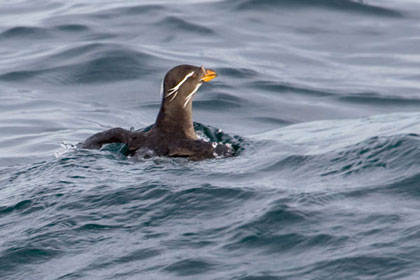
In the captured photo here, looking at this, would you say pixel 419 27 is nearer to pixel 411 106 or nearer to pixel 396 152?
pixel 411 106

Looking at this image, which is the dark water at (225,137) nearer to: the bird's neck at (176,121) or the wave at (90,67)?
the wave at (90,67)

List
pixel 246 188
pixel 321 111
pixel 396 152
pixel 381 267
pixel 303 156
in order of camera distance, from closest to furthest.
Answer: pixel 381 267 < pixel 246 188 < pixel 396 152 < pixel 303 156 < pixel 321 111

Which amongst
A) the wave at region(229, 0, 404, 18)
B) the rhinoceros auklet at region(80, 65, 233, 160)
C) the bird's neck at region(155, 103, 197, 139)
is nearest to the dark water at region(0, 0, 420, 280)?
the wave at region(229, 0, 404, 18)

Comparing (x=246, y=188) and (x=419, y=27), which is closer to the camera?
(x=246, y=188)

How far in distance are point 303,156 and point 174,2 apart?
1051 cm

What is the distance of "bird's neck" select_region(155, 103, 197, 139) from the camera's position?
929 cm

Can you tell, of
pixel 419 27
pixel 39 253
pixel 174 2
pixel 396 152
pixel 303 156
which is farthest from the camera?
pixel 174 2

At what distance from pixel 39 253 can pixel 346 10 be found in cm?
1288

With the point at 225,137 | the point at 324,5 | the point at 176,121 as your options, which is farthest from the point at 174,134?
the point at 324,5

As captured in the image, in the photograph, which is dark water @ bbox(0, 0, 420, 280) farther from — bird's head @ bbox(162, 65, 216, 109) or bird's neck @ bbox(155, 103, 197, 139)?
bird's head @ bbox(162, 65, 216, 109)

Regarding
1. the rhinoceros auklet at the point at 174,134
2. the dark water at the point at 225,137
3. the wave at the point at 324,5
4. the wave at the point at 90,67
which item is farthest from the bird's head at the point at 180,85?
the wave at the point at 324,5

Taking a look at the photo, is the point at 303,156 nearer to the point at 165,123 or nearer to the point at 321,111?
the point at 165,123

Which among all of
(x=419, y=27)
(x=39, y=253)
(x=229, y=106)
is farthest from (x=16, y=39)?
(x=39, y=253)

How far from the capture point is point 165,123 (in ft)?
30.7
